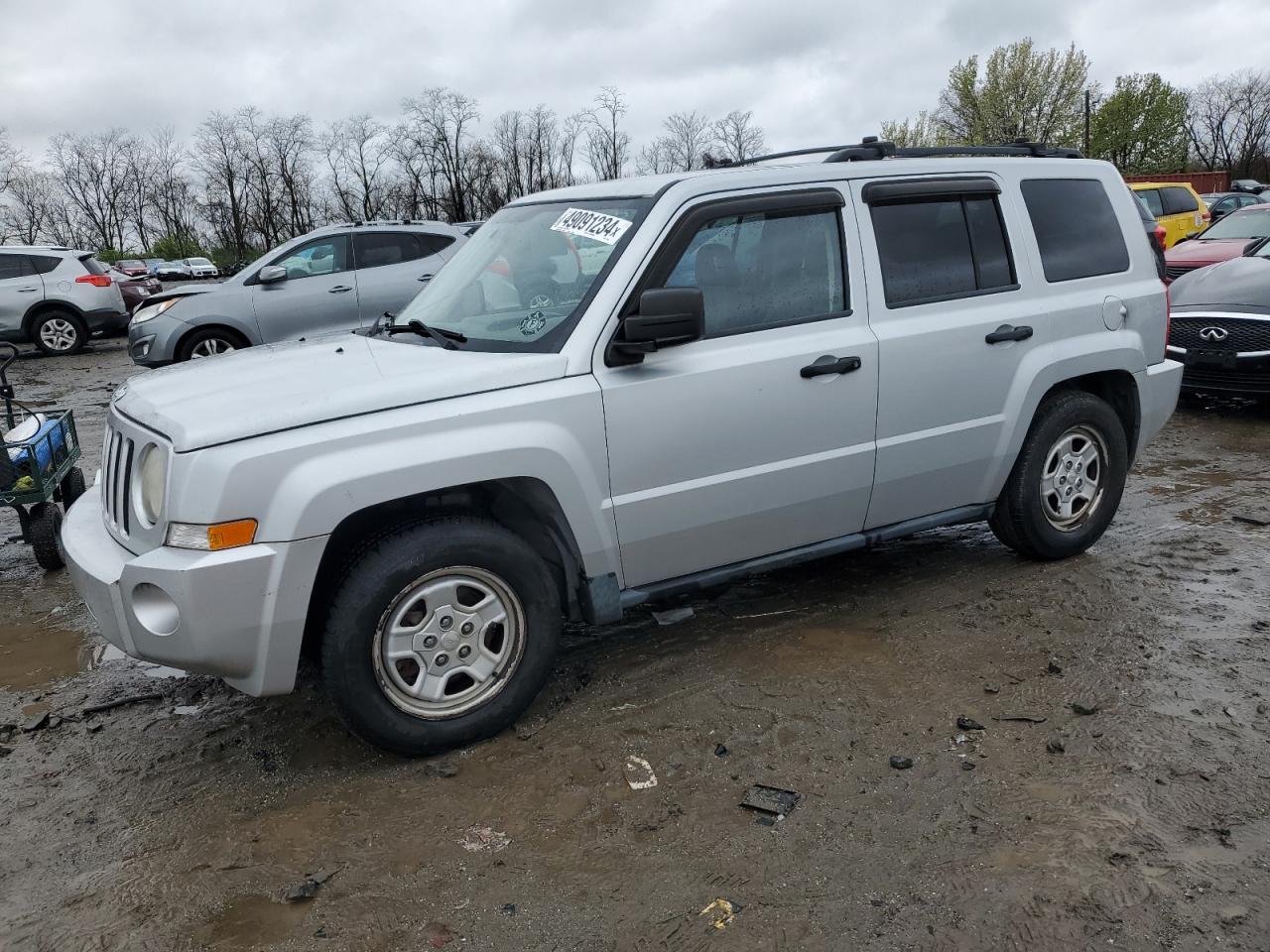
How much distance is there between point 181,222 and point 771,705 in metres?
75.3

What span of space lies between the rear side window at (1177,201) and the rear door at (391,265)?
13.7 metres

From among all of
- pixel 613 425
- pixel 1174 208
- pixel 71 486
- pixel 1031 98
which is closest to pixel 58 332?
pixel 71 486

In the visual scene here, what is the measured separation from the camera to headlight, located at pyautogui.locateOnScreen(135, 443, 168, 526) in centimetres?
326

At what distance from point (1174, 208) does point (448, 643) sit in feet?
62.8

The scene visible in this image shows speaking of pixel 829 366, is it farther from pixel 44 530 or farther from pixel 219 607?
pixel 44 530

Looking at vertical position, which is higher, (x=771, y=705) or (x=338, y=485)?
(x=338, y=485)

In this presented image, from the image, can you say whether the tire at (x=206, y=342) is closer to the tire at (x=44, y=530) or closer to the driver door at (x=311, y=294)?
the driver door at (x=311, y=294)

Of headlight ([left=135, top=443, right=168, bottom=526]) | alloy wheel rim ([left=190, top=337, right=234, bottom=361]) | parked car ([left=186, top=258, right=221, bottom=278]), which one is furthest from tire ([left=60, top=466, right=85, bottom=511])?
parked car ([left=186, top=258, right=221, bottom=278])

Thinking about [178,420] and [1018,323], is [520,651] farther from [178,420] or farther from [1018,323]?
[1018,323]

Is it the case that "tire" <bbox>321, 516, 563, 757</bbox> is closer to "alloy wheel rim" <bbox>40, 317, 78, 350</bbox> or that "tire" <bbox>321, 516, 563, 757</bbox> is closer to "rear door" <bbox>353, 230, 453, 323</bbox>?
"rear door" <bbox>353, 230, 453, 323</bbox>

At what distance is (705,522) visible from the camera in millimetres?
3900

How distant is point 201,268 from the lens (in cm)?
5581

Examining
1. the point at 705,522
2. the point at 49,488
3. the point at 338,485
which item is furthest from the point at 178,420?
the point at 49,488

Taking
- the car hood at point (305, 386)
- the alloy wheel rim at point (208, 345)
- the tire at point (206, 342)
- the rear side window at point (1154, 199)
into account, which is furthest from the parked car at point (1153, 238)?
the rear side window at point (1154, 199)
